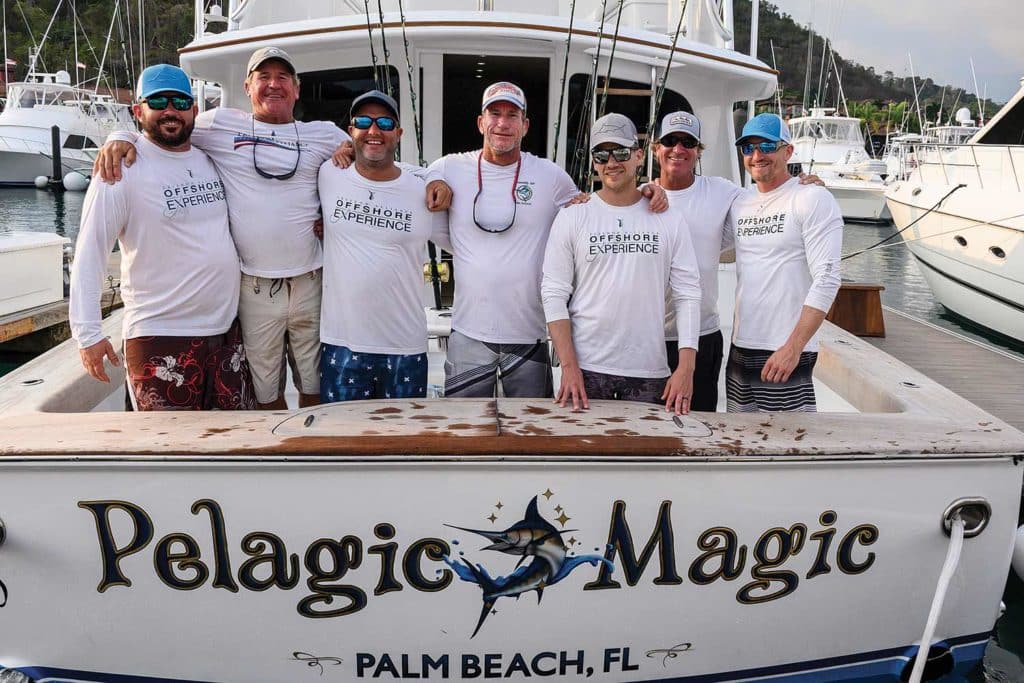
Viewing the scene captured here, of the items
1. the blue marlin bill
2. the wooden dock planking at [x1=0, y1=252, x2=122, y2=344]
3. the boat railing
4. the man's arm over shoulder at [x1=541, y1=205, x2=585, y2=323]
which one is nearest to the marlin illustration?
the blue marlin bill

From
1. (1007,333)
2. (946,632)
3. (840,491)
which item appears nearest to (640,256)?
(840,491)

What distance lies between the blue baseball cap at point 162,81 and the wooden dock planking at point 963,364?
5.13 metres

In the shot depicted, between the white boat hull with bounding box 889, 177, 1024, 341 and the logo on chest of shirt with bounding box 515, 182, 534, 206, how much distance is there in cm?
884

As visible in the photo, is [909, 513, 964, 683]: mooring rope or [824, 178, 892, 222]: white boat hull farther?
[824, 178, 892, 222]: white boat hull

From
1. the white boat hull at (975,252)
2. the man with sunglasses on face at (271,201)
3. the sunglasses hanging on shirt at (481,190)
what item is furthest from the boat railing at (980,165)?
the man with sunglasses on face at (271,201)

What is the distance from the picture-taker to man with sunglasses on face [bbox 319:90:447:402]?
2.96 m


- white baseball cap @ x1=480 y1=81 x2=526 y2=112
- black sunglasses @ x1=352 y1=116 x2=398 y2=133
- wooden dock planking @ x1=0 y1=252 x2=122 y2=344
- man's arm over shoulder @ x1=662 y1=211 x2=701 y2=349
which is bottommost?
wooden dock planking @ x1=0 y1=252 x2=122 y2=344

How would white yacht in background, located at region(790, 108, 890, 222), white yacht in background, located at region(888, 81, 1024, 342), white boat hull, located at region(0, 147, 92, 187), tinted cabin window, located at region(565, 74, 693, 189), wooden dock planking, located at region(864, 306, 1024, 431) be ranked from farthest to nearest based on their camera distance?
white boat hull, located at region(0, 147, 92, 187) < white yacht in background, located at region(790, 108, 890, 222) < white yacht in background, located at region(888, 81, 1024, 342) < wooden dock planking, located at region(864, 306, 1024, 431) < tinted cabin window, located at region(565, 74, 693, 189)

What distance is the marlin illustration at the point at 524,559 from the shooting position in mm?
2357

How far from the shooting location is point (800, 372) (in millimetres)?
3086

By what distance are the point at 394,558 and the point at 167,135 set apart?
158 centimetres

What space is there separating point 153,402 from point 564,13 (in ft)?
14.0

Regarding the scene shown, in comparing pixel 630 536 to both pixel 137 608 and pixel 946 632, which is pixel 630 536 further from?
pixel 137 608

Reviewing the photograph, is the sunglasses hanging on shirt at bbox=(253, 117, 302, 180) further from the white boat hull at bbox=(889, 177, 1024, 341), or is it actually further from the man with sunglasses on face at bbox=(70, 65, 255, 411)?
the white boat hull at bbox=(889, 177, 1024, 341)
